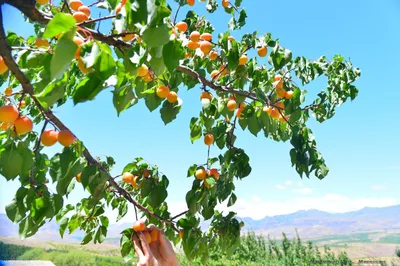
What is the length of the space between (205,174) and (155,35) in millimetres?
925

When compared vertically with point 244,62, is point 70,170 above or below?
below

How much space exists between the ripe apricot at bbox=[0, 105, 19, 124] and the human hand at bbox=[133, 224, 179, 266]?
0.67 m

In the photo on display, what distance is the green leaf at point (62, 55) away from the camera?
0.46 metres

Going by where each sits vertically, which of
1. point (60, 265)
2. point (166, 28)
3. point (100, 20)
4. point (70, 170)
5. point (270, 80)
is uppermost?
point (270, 80)

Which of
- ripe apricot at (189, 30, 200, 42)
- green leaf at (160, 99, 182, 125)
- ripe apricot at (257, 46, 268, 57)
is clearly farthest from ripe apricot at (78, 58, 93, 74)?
ripe apricot at (257, 46, 268, 57)

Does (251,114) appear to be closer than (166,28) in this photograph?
No

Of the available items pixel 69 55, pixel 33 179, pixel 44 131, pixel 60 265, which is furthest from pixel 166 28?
pixel 60 265

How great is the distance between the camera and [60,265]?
6477 mm

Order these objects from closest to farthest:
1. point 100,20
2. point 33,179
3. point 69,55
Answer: point 69,55 → point 100,20 → point 33,179

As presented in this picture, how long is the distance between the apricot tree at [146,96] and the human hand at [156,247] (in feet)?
0.28

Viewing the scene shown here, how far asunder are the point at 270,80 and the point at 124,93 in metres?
0.65

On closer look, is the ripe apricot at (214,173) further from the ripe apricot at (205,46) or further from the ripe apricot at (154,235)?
the ripe apricot at (205,46)

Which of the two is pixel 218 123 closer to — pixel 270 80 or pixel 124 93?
pixel 270 80

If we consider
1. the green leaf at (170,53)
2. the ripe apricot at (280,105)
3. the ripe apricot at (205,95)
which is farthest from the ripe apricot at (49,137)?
the ripe apricot at (280,105)
